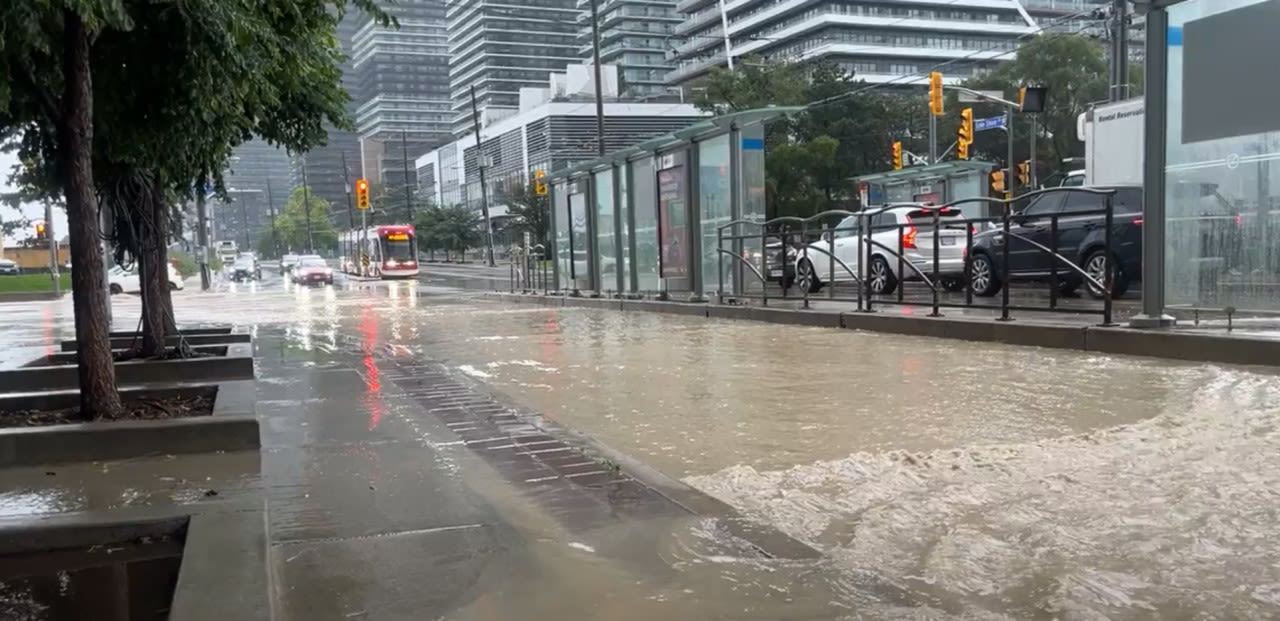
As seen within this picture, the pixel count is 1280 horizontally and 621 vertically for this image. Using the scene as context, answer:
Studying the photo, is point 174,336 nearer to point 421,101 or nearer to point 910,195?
point 910,195

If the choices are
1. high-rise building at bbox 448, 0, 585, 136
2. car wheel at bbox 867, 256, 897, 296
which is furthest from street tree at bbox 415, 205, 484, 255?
car wheel at bbox 867, 256, 897, 296

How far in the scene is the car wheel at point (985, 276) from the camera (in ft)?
49.4

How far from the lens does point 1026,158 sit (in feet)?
195

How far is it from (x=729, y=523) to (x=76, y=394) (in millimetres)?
4765

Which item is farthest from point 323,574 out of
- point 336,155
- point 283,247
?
point 283,247

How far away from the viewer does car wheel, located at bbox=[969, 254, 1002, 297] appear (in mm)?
15062

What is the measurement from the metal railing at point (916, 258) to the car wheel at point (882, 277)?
0.06ft

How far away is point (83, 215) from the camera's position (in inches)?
228

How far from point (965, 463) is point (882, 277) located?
38.0 ft

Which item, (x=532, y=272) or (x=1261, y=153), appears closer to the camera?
(x=1261, y=153)

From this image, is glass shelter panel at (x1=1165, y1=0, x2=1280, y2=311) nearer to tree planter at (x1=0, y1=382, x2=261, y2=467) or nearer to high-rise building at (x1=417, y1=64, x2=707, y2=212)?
tree planter at (x1=0, y1=382, x2=261, y2=467)

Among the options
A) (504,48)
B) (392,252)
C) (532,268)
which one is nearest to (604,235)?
(532,268)

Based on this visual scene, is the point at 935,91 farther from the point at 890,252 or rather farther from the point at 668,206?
the point at 890,252

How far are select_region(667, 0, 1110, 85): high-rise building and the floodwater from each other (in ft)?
312
